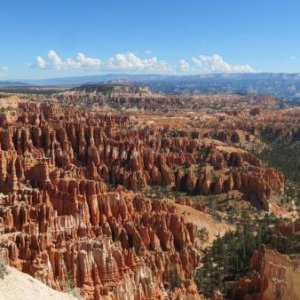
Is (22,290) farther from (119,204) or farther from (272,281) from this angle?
(119,204)

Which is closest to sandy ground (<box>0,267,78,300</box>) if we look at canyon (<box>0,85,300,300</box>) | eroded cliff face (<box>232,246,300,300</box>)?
canyon (<box>0,85,300,300</box>)

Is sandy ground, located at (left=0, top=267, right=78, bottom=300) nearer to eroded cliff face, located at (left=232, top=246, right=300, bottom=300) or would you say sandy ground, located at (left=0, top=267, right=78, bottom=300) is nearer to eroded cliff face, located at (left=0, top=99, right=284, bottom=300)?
eroded cliff face, located at (left=0, top=99, right=284, bottom=300)

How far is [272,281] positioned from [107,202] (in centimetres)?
2038

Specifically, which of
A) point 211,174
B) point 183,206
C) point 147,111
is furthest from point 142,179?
point 147,111

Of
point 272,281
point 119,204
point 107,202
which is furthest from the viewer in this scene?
point 119,204

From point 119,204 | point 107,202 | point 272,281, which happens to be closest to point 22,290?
point 272,281

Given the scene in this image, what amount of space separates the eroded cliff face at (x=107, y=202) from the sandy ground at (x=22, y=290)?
8.62 m

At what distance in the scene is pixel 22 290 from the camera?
2184 centimetres

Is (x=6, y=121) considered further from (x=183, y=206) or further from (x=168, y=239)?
(x=168, y=239)

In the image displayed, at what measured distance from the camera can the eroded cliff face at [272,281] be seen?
35094mm

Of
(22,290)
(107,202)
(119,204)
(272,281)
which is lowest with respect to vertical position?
(272,281)

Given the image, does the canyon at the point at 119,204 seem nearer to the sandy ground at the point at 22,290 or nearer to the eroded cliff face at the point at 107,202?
the eroded cliff face at the point at 107,202

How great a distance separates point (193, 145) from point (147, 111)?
8886cm

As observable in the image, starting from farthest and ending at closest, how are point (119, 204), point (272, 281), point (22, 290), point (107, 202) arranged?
point (119, 204), point (107, 202), point (272, 281), point (22, 290)
